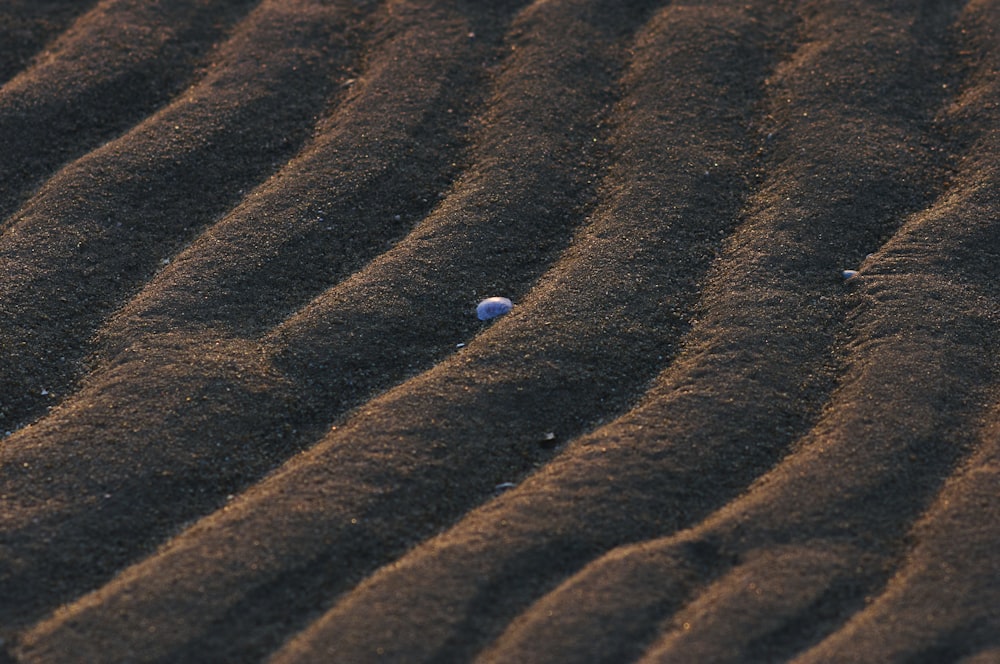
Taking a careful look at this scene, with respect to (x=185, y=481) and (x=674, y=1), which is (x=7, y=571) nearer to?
(x=185, y=481)

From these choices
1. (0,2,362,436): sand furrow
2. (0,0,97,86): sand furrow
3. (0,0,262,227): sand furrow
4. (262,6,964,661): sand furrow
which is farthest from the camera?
(0,0,97,86): sand furrow

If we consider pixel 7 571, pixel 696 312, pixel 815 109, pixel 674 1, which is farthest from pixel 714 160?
pixel 7 571

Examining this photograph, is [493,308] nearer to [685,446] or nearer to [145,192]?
[685,446]

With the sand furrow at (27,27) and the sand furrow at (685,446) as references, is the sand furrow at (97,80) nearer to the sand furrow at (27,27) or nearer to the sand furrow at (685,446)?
the sand furrow at (27,27)

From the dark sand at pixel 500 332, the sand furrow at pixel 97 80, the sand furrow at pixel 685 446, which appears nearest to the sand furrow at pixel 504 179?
the dark sand at pixel 500 332

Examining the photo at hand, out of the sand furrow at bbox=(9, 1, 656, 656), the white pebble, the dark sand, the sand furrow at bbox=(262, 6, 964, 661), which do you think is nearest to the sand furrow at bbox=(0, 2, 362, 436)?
the dark sand

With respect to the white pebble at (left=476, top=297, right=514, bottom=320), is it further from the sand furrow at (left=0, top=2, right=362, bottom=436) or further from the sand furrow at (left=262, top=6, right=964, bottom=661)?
the sand furrow at (left=0, top=2, right=362, bottom=436)
